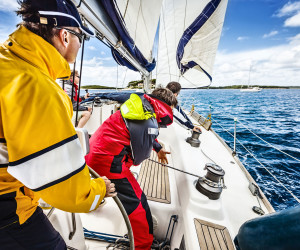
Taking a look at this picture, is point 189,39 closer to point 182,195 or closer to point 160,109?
point 160,109

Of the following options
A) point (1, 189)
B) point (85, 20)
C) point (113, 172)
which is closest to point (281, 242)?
point (1, 189)

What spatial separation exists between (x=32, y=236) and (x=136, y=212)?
826mm

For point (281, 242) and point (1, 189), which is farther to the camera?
point (1, 189)

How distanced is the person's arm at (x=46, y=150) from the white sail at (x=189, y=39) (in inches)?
124

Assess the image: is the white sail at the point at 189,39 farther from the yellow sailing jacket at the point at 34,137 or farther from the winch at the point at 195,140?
the yellow sailing jacket at the point at 34,137

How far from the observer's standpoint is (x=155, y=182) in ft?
6.52

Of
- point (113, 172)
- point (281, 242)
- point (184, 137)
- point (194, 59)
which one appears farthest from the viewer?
point (194, 59)

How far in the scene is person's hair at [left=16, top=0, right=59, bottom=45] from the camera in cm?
58

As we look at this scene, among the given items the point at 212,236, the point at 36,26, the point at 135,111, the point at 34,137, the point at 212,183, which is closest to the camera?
the point at 34,137

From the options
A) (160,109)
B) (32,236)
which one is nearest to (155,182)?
(160,109)

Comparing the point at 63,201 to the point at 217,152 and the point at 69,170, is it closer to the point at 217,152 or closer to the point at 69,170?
the point at 69,170

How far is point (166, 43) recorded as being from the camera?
4.08 metres

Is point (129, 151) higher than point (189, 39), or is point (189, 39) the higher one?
point (189, 39)

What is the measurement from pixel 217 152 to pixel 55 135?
8.13ft
